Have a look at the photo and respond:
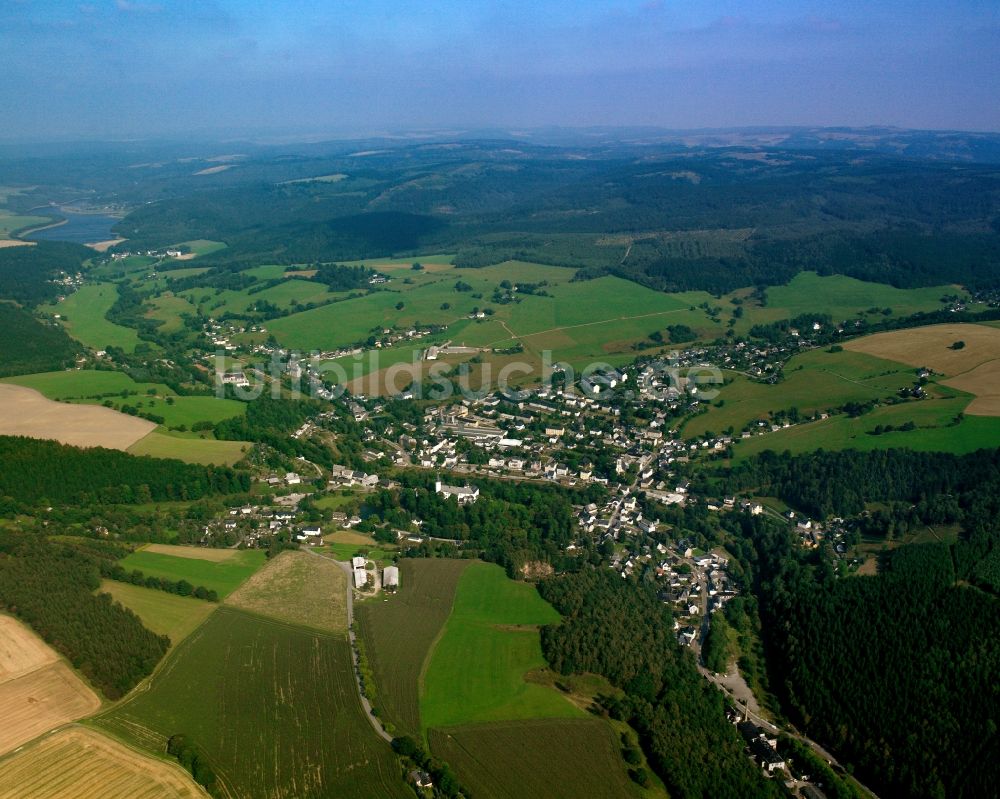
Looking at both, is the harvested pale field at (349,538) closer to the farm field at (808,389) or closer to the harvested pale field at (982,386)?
the farm field at (808,389)

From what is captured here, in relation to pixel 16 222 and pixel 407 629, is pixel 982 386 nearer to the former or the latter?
pixel 407 629

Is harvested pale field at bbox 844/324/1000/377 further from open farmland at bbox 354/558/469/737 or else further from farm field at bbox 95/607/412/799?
farm field at bbox 95/607/412/799

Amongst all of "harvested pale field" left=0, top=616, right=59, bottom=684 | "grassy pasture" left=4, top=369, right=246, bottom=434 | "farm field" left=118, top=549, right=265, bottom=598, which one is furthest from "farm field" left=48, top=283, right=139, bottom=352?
"harvested pale field" left=0, top=616, right=59, bottom=684

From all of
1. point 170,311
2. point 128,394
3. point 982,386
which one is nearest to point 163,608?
point 128,394

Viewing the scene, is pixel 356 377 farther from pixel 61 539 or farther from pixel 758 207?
pixel 758 207

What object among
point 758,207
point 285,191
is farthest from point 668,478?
point 285,191
